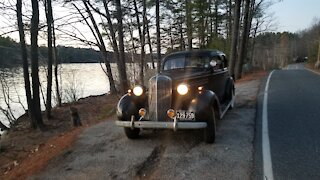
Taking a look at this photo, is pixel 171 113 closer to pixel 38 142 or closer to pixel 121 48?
pixel 38 142

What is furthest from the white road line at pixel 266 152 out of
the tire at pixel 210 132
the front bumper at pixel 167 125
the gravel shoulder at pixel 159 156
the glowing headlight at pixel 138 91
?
the glowing headlight at pixel 138 91

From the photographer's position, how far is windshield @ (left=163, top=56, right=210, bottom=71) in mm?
8703

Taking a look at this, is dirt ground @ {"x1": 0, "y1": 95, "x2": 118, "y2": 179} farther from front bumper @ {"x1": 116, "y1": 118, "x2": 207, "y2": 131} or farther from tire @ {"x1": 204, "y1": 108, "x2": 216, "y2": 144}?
tire @ {"x1": 204, "y1": 108, "x2": 216, "y2": 144}

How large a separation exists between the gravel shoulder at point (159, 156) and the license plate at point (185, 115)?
0.53 meters

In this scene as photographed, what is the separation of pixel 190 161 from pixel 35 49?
10.7 meters

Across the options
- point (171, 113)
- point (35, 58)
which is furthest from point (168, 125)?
point (35, 58)

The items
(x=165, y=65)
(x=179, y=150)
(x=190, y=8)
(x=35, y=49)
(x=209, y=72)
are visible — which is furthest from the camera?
(x=190, y=8)

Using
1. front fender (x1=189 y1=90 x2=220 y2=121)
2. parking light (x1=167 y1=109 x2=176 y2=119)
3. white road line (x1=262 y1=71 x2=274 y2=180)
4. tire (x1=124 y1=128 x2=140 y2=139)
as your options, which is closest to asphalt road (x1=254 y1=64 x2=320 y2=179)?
white road line (x1=262 y1=71 x2=274 y2=180)

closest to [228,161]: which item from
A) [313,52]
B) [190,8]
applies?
[190,8]

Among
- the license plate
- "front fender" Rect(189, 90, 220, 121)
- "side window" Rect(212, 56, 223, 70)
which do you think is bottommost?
the license plate

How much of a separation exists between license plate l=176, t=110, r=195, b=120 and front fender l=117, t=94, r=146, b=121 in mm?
981

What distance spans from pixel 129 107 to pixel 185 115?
1.26 m

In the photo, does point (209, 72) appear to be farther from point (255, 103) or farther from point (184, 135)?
point (255, 103)

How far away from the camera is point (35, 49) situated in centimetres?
1432
